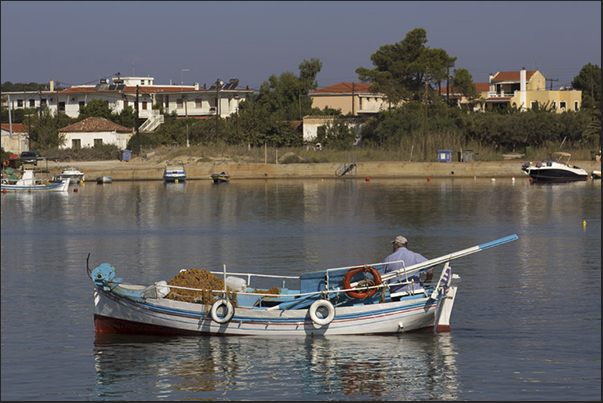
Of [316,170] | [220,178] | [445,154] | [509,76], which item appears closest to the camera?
[220,178]

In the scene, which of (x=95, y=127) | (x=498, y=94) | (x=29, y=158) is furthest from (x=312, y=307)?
(x=498, y=94)

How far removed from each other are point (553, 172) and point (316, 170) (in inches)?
862

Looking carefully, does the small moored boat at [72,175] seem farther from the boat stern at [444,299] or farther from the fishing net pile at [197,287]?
the boat stern at [444,299]

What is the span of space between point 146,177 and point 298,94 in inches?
1672

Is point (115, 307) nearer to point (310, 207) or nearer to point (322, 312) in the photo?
point (322, 312)

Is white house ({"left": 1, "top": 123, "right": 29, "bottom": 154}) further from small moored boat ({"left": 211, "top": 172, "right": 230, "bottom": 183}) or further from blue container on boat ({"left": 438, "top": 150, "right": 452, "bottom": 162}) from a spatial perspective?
blue container on boat ({"left": 438, "top": 150, "right": 452, "bottom": 162})

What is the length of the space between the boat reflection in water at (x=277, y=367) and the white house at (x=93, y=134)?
246 ft

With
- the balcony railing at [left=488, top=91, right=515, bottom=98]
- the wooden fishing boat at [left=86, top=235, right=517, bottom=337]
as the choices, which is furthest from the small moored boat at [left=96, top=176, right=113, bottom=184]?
the wooden fishing boat at [left=86, top=235, right=517, bottom=337]

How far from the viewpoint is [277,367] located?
15.5 m

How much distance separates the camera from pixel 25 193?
64750mm

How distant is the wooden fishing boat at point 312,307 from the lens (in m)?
16.8

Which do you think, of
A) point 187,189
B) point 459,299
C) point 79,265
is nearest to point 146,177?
point 187,189

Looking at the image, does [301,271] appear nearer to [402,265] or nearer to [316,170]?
[402,265]

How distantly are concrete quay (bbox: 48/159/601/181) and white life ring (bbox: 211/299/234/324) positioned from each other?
59212 millimetres
